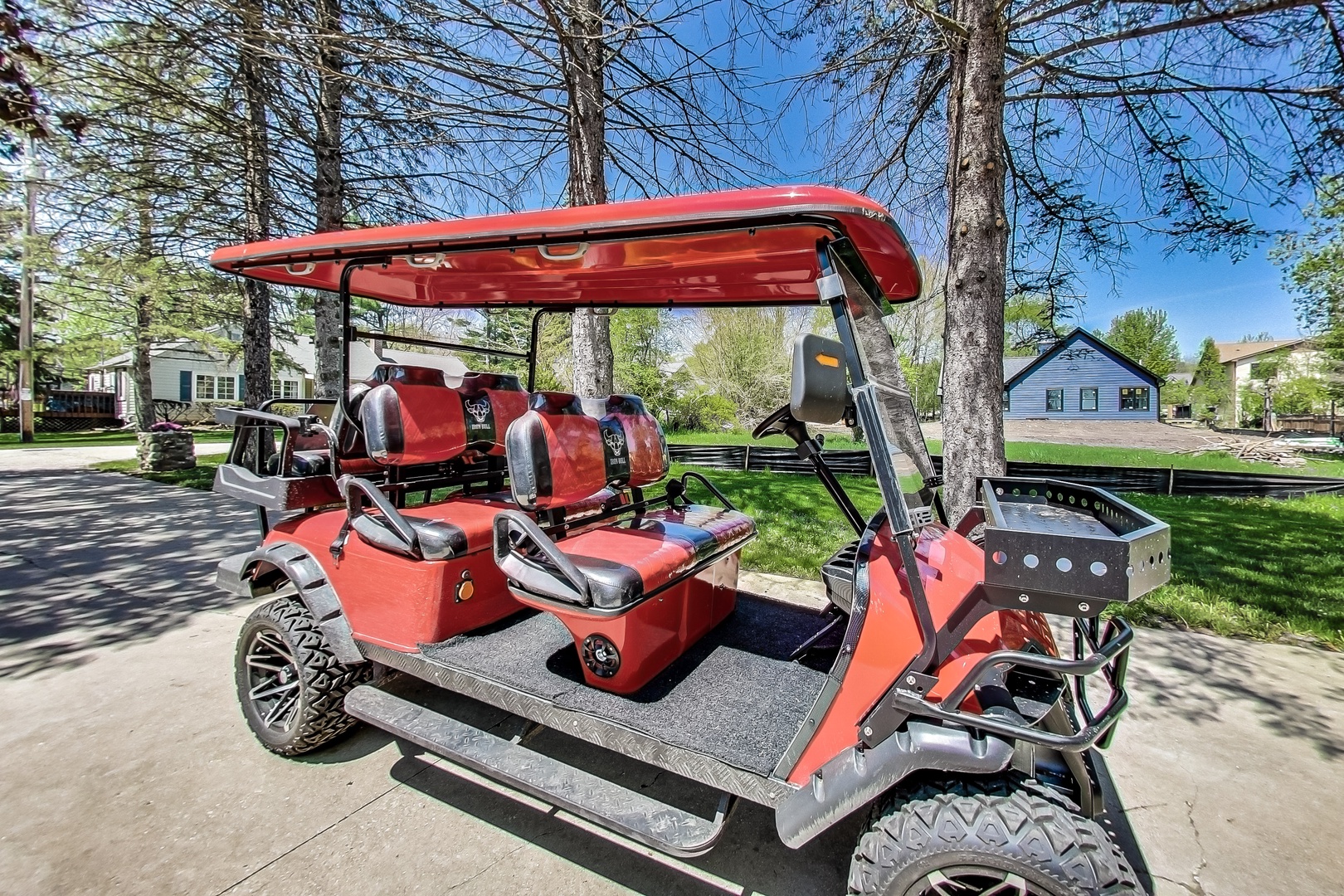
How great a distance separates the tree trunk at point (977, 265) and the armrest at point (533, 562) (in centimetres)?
306

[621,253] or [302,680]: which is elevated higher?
[621,253]

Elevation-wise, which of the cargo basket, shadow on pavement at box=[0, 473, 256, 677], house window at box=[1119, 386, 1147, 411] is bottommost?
shadow on pavement at box=[0, 473, 256, 677]

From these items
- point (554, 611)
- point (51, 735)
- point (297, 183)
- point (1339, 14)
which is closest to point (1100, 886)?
point (554, 611)

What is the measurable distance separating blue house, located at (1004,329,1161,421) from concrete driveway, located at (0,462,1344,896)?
31.0m

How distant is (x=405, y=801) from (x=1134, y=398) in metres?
39.0

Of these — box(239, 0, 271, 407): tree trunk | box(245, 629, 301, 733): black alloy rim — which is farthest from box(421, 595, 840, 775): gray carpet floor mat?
box(239, 0, 271, 407): tree trunk

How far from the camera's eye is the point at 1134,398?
31.1 m

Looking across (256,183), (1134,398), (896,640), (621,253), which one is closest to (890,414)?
(896,640)

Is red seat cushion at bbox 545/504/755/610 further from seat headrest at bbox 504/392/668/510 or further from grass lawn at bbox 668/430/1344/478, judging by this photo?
grass lawn at bbox 668/430/1344/478

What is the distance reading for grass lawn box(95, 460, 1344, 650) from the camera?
14.5 ft

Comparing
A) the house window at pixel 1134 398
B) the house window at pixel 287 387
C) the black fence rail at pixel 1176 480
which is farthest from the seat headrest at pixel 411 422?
the house window at pixel 1134 398

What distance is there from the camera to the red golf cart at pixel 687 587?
1.43m

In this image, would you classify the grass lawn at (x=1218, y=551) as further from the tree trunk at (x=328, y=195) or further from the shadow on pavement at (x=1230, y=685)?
the tree trunk at (x=328, y=195)

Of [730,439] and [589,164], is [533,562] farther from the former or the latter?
[730,439]
